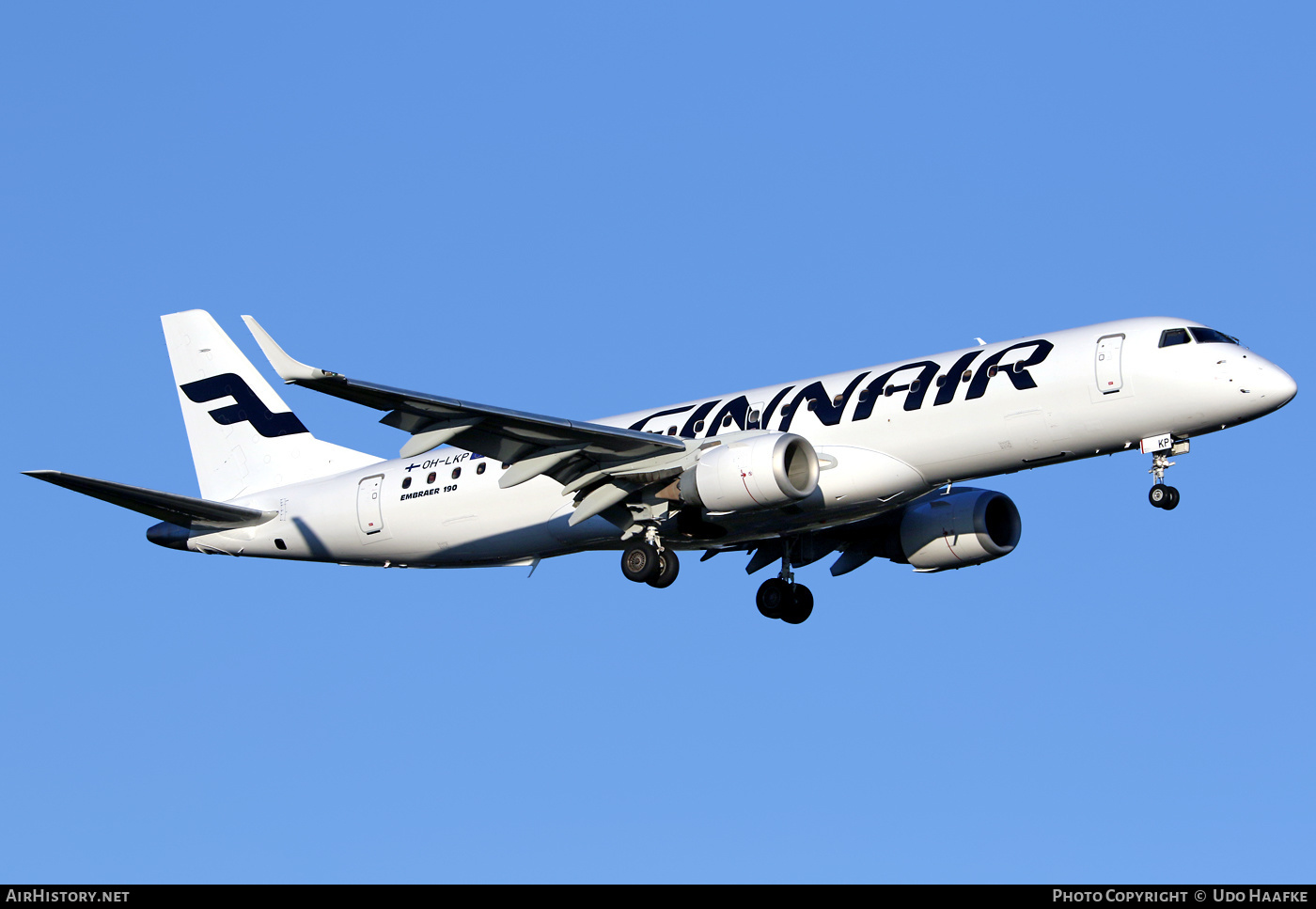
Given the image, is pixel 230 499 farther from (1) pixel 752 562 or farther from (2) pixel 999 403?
(2) pixel 999 403

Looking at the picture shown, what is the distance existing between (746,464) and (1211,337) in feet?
30.0

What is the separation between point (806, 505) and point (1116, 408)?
6.40 meters

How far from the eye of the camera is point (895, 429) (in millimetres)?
Result: 32125

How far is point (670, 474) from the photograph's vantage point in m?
33.4

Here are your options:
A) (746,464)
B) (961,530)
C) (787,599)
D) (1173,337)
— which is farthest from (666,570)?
(1173,337)

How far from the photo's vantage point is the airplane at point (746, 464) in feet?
101

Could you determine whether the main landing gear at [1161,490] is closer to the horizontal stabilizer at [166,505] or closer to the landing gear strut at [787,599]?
the landing gear strut at [787,599]

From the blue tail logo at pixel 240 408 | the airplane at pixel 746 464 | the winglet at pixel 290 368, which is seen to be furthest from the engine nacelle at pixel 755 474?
the blue tail logo at pixel 240 408

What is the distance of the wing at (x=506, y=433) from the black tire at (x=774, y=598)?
6.49 meters

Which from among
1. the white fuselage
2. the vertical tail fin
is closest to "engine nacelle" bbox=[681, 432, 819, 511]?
the white fuselage

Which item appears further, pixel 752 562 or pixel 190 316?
pixel 190 316

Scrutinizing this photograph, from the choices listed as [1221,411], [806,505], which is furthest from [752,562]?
[1221,411]

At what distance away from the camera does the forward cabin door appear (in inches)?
1211

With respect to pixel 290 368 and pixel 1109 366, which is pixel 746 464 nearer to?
pixel 1109 366
